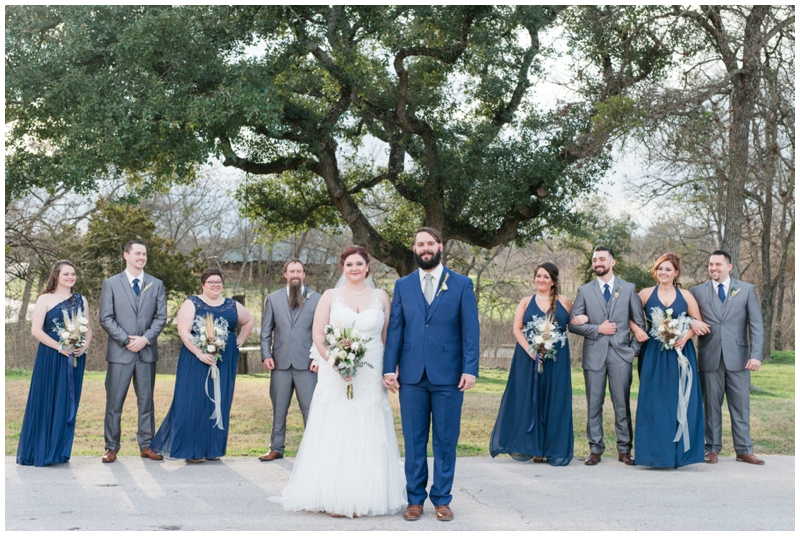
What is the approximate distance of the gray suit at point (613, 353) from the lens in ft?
26.1

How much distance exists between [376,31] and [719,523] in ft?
37.6

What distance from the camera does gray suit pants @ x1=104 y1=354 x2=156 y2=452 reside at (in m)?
7.77

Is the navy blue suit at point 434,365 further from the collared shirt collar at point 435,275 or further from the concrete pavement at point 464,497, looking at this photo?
the concrete pavement at point 464,497

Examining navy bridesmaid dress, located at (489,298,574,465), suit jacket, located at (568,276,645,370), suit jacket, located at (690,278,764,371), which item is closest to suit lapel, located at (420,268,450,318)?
navy bridesmaid dress, located at (489,298,574,465)

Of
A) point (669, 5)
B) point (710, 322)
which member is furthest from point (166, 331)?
point (710, 322)

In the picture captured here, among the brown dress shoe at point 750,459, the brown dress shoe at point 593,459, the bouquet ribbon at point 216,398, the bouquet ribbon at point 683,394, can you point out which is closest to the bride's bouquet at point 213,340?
the bouquet ribbon at point 216,398

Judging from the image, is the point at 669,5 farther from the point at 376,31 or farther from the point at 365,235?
the point at 365,235

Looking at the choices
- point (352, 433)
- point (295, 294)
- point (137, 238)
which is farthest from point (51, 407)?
point (137, 238)

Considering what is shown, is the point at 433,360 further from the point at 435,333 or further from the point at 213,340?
the point at 213,340

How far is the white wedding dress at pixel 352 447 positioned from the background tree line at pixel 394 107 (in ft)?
23.1

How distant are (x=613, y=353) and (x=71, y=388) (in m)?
5.27

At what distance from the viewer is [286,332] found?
8.13 meters

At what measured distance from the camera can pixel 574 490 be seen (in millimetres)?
6680

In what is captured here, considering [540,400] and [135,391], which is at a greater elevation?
[540,400]
